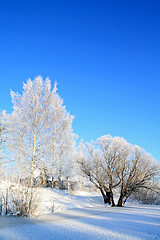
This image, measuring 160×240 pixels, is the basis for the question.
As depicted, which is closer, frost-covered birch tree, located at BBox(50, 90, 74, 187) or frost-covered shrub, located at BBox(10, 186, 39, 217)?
frost-covered shrub, located at BBox(10, 186, 39, 217)

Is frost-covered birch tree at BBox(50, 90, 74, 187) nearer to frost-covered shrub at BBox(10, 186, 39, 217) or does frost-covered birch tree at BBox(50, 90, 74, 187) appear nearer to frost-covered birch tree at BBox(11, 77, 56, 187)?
frost-covered birch tree at BBox(11, 77, 56, 187)

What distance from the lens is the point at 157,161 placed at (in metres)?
20.1

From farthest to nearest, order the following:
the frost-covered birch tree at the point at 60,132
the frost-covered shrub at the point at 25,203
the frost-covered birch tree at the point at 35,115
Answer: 1. the frost-covered birch tree at the point at 60,132
2. the frost-covered birch tree at the point at 35,115
3. the frost-covered shrub at the point at 25,203

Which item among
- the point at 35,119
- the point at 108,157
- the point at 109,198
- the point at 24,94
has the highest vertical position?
the point at 24,94

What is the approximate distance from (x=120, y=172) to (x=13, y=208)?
46.1 ft

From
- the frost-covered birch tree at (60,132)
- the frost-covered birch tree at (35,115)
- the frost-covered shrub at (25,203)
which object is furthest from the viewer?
→ the frost-covered birch tree at (60,132)

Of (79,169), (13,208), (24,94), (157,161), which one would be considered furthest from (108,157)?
(13,208)

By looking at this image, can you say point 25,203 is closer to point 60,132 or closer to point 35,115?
point 35,115

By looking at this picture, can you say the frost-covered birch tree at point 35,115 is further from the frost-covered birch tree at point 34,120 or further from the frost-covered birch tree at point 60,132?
the frost-covered birch tree at point 60,132

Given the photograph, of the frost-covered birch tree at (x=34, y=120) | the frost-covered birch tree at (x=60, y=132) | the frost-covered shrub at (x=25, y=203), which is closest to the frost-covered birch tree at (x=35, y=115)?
the frost-covered birch tree at (x=34, y=120)

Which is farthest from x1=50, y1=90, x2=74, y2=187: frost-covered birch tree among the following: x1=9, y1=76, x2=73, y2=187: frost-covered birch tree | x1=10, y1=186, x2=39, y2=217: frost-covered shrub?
x1=10, y1=186, x2=39, y2=217: frost-covered shrub

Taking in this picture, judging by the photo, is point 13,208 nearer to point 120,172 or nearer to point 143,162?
point 120,172

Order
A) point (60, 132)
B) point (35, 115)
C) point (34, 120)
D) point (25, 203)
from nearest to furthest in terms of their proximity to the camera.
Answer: point (25, 203) < point (34, 120) < point (35, 115) < point (60, 132)

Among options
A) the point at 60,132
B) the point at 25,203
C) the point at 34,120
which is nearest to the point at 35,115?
the point at 34,120
